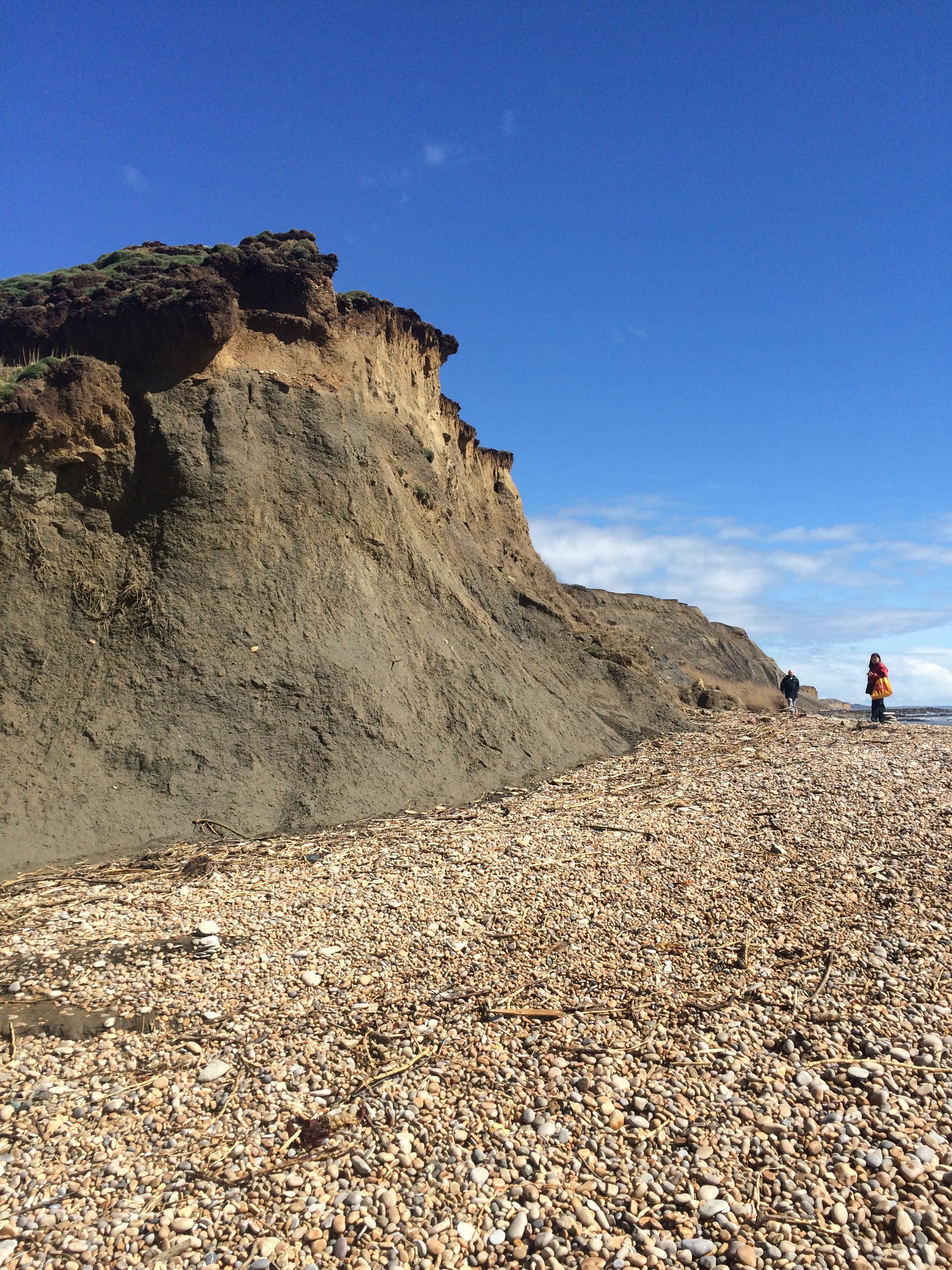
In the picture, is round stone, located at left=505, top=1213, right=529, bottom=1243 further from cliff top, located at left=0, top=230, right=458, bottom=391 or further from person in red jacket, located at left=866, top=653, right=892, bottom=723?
person in red jacket, located at left=866, top=653, right=892, bottom=723

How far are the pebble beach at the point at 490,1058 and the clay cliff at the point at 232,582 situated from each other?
210 cm

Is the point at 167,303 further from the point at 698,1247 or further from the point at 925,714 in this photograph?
the point at 925,714

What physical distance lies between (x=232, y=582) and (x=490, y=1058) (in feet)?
30.9

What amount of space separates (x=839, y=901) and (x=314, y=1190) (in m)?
5.14

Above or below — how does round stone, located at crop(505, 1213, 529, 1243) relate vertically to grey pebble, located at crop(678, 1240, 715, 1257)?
→ below

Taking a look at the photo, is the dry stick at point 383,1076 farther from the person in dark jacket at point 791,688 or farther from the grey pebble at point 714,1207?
the person in dark jacket at point 791,688

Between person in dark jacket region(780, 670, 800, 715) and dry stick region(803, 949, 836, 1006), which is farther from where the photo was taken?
person in dark jacket region(780, 670, 800, 715)

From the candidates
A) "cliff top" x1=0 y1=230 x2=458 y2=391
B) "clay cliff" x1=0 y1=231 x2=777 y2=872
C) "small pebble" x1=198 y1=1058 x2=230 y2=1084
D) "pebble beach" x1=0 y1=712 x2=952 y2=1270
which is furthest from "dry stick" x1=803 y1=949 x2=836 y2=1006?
"cliff top" x1=0 y1=230 x2=458 y2=391

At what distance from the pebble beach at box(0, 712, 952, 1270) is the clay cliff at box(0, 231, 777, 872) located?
2.10m

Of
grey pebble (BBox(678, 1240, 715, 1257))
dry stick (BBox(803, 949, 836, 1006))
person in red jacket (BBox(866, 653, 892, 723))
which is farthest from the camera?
person in red jacket (BBox(866, 653, 892, 723))

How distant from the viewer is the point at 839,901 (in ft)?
22.4

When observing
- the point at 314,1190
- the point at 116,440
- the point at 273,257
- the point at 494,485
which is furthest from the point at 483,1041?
the point at 494,485

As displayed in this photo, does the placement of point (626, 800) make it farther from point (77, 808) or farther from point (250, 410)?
point (250, 410)

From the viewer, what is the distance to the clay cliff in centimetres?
1058
